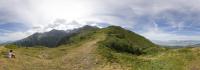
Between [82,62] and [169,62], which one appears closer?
[169,62]

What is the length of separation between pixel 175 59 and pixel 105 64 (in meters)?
16.8

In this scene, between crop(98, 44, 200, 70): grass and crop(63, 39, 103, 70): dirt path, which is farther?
crop(63, 39, 103, 70): dirt path

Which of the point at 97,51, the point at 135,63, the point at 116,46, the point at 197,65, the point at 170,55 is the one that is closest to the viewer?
the point at 197,65

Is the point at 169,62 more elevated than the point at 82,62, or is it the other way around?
the point at 82,62

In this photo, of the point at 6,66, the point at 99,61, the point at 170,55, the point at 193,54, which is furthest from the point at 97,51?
the point at 6,66

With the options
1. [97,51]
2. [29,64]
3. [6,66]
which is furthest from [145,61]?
[6,66]

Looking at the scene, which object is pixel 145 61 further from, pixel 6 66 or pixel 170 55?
pixel 6 66

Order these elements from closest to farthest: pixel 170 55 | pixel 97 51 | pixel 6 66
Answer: pixel 6 66, pixel 170 55, pixel 97 51

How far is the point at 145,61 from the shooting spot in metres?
72.3

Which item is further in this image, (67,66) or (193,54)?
(193,54)

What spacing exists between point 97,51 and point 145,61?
16369 millimetres

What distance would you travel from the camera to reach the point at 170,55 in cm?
7581

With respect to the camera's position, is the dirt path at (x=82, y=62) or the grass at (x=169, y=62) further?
the dirt path at (x=82, y=62)

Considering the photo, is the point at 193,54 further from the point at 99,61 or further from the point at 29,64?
the point at 29,64
